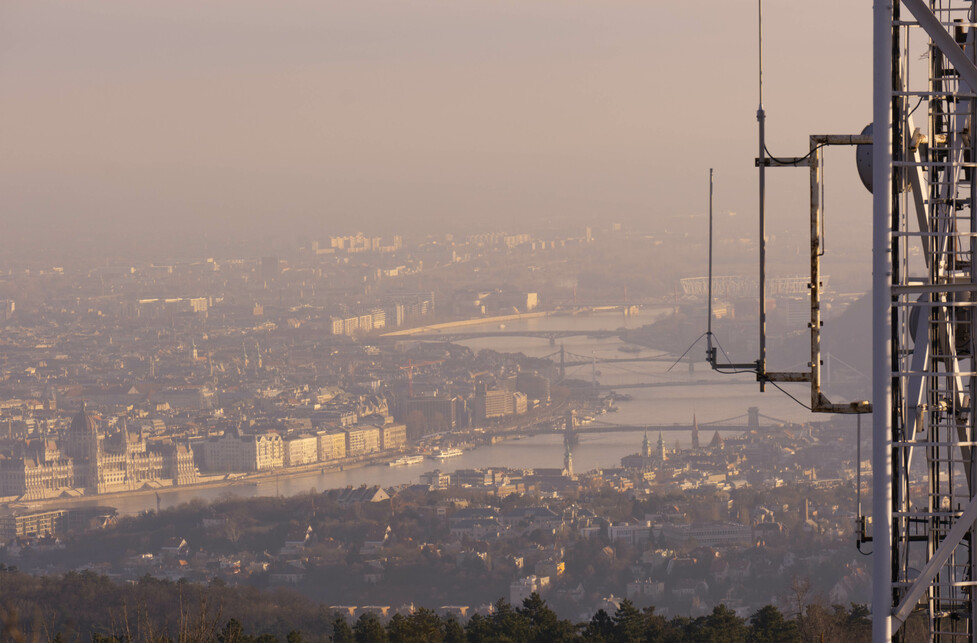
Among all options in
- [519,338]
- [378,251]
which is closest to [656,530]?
[519,338]

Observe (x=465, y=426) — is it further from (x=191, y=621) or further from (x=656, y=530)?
(x=191, y=621)

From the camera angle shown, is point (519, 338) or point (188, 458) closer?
point (188, 458)

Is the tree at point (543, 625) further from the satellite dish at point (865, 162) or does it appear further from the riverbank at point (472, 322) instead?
the riverbank at point (472, 322)

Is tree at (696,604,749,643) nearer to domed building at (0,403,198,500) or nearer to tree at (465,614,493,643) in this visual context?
tree at (465,614,493,643)

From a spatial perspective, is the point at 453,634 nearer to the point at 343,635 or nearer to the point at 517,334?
the point at 343,635

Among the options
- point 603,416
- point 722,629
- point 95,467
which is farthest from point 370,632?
point 603,416

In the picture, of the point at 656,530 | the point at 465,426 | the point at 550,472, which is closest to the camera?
the point at 656,530
